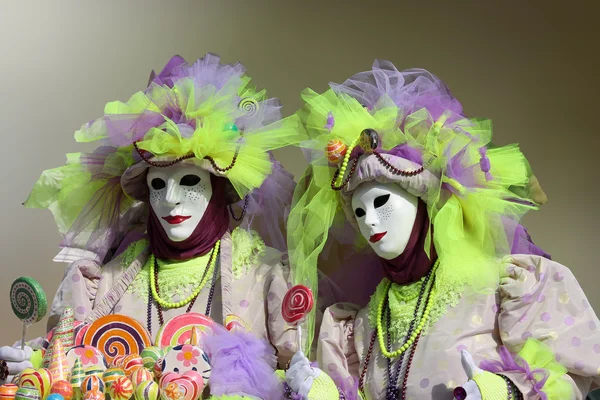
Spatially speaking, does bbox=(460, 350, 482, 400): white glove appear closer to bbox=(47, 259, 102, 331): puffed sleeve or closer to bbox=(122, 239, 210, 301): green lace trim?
bbox=(122, 239, 210, 301): green lace trim

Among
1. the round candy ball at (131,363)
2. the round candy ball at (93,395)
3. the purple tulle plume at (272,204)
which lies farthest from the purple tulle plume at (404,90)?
the round candy ball at (93,395)

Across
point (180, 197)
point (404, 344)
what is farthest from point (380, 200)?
point (180, 197)

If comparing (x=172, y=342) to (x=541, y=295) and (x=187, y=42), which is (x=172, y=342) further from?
(x=187, y=42)

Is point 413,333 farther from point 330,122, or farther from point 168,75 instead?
point 168,75

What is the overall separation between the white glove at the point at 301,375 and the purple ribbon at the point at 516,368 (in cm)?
36

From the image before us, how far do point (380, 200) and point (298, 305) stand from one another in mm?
305

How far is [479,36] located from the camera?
280 cm

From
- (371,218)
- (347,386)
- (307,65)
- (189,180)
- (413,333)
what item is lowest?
(347,386)

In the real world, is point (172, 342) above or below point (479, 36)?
below

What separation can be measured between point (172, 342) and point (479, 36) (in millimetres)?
1396

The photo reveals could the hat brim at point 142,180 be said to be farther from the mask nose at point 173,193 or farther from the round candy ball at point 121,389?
the round candy ball at point 121,389

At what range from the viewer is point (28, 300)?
2.11 metres

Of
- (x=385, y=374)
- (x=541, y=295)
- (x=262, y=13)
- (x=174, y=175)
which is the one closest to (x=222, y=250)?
(x=174, y=175)

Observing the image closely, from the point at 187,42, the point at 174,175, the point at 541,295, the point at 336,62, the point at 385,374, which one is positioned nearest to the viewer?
the point at 541,295
